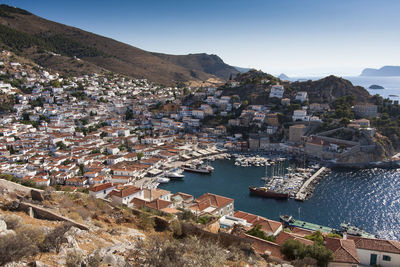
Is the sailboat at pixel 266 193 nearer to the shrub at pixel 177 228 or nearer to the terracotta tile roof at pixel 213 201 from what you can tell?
the terracotta tile roof at pixel 213 201

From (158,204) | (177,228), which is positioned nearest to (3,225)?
(177,228)

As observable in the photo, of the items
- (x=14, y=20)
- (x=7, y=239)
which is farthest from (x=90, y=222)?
(x=14, y=20)

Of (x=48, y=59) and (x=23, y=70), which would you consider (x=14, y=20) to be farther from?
(x=23, y=70)

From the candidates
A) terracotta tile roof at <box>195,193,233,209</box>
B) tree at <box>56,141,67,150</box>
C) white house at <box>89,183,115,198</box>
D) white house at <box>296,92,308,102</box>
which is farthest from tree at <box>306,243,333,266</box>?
white house at <box>296,92,308,102</box>

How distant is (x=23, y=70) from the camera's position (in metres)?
61.8

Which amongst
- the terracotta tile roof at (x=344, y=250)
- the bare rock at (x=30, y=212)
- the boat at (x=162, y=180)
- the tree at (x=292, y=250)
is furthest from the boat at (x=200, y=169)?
the bare rock at (x=30, y=212)

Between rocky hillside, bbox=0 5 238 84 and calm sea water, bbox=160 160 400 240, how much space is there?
60.3 meters

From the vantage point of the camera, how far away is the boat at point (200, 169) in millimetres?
31698

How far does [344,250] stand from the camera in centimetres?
965

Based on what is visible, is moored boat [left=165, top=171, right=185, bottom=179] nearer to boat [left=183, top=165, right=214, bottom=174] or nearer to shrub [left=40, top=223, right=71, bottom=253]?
boat [left=183, top=165, right=214, bottom=174]

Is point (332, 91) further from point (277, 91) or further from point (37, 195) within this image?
point (37, 195)

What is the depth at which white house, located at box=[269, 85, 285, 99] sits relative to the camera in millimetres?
55094

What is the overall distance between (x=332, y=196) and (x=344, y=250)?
17.7 m

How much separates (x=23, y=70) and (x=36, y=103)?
57.0 feet
